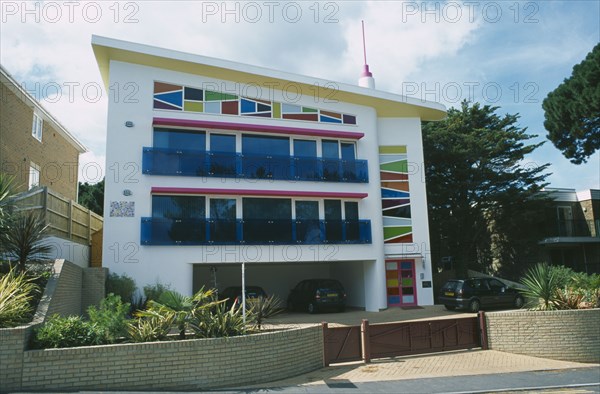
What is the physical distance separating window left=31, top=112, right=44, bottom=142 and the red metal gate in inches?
736

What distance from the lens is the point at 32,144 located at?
2339 cm

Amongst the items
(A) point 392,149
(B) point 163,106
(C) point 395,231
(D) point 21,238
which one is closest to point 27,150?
(B) point 163,106

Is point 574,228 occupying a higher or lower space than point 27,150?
lower

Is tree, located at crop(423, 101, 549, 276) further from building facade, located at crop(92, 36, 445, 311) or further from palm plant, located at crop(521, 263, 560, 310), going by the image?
palm plant, located at crop(521, 263, 560, 310)

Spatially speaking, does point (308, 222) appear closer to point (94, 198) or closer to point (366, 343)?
point (366, 343)

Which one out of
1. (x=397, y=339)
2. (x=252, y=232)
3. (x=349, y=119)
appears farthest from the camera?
(x=349, y=119)

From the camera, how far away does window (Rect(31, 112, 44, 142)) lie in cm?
2361

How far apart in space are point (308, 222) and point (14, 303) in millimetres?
13037

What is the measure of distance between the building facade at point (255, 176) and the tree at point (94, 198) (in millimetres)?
14585

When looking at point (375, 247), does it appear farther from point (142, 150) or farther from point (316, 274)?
point (142, 150)

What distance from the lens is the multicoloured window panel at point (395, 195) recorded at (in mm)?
22594

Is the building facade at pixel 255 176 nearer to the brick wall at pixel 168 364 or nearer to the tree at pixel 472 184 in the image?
the tree at pixel 472 184

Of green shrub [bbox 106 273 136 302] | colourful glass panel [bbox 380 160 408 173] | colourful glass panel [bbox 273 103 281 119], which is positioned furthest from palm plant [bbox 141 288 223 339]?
Answer: colourful glass panel [bbox 380 160 408 173]

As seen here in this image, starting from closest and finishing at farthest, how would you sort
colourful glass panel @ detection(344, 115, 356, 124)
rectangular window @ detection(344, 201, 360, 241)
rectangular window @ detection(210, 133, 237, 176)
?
rectangular window @ detection(210, 133, 237, 176) < rectangular window @ detection(344, 201, 360, 241) < colourful glass panel @ detection(344, 115, 356, 124)
